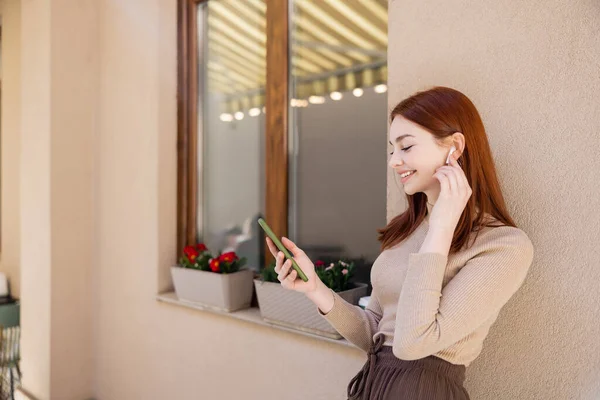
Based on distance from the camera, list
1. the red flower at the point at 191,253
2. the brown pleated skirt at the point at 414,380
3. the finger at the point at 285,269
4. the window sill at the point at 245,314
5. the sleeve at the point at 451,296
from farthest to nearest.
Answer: the red flower at the point at 191,253 < the window sill at the point at 245,314 < the finger at the point at 285,269 < the brown pleated skirt at the point at 414,380 < the sleeve at the point at 451,296

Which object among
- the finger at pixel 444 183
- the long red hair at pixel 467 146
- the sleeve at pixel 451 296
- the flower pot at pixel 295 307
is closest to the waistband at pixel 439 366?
the sleeve at pixel 451 296

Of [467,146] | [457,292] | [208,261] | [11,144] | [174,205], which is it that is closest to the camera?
[457,292]

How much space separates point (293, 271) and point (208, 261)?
1063 mm

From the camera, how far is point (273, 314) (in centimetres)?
179

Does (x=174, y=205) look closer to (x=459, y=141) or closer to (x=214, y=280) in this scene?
(x=214, y=280)

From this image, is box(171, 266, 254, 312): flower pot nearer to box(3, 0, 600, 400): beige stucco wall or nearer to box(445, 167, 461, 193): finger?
box(3, 0, 600, 400): beige stucco wall

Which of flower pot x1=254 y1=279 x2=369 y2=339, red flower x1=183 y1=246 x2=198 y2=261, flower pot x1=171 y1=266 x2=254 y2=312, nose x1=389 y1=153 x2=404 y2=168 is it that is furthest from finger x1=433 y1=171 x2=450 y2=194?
red flower x1=183 y1=246 x2=198 y2=261

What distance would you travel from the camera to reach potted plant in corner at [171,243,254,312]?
2000mm

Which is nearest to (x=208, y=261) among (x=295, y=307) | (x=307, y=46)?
(x=295, y=307)

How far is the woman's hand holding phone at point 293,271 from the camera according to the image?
1166 millimetres

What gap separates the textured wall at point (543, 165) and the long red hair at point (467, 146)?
0.51 feet

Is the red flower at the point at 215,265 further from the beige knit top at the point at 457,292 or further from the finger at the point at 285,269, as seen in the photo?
the beige knit top at the point at 457,292

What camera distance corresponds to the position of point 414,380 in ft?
3.46

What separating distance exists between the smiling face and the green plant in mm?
1132
